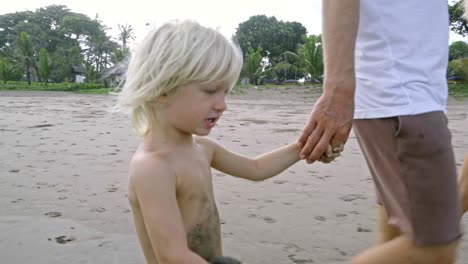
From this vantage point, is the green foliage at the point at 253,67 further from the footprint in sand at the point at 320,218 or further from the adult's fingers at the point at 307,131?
the adult's fingers at the point at 307,131

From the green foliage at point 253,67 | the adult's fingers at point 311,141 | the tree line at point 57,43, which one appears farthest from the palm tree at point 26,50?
the adult's fingers at point 311,141

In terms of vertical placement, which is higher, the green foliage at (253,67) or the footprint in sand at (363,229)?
the green foliage at (253,67)

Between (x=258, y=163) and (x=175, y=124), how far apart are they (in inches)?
17.9

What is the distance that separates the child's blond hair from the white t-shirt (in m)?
0.45

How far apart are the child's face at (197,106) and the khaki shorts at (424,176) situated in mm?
532

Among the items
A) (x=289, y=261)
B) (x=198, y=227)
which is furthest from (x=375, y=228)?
(x=198, y=227)

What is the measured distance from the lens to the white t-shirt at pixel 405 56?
1321 mm

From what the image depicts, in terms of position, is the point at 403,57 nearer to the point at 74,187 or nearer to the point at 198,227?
the point at 198,227

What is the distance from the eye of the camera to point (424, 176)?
125cm

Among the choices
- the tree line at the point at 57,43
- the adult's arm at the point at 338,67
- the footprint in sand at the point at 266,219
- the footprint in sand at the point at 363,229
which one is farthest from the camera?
the tree line at the point at 57,43

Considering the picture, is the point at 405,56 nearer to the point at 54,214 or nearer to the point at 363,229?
the point at 363,229

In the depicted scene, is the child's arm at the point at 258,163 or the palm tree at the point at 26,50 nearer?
the child's arm at the point at 258,163

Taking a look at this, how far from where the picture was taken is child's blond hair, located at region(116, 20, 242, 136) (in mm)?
1497

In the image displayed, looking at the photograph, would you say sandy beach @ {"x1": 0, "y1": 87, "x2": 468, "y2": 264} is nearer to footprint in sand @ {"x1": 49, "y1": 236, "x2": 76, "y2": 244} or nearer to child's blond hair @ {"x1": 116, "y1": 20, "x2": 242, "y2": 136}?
footprint in sand @ {"x1": 49, "y1": 236, "x2": 76, "y2": 244}
